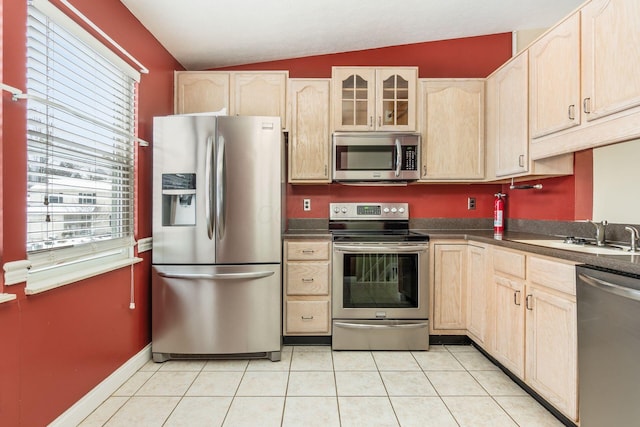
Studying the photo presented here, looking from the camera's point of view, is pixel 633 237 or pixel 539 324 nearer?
pixel 633 237

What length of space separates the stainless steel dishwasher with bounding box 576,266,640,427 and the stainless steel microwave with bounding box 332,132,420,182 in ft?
5.05

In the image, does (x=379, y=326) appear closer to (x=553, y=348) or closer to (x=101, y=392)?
(x=553, y=348)

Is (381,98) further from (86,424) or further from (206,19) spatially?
(86,424)

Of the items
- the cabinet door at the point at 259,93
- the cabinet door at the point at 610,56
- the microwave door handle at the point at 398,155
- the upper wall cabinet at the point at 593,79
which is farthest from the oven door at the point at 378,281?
the cabinet door at the point at 610,56

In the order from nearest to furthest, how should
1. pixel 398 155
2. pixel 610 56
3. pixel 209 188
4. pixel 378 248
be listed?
pixel 610 56 < pixel 209 188 < pixel 378 248 < pixel 398 155

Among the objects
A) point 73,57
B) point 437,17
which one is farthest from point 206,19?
point 437,17

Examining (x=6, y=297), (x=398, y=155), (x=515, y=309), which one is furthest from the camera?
(x=398, y=155)

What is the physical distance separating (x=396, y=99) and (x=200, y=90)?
163cm

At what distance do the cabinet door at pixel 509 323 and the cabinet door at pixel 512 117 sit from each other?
0.83 meters

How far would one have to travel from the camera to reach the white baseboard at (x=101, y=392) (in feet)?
5.61

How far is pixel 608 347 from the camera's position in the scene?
54.2 inches

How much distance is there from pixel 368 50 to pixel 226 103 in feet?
4.62

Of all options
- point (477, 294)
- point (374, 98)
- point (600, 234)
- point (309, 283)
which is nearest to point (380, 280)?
point (309, 283)

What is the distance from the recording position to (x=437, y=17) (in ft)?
9.05
